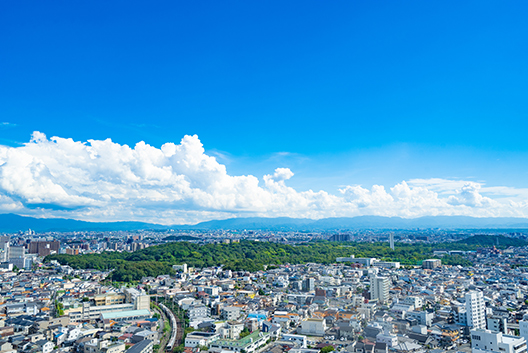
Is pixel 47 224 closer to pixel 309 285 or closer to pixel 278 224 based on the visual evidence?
pixel 278 224

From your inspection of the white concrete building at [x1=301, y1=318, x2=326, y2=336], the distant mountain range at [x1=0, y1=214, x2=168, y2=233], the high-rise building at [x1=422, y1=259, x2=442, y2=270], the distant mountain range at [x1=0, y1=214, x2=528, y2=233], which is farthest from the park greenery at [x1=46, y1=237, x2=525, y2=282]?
the distant mountain range at [x1=0, y1=214, x2=168, y2=233]

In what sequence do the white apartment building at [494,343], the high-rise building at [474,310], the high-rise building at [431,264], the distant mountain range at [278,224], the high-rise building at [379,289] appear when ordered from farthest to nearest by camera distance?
the distant mountain range at [278,224], the high-rise building at [431,264], the high-rise building at [379,289], the high-rise building at [474,310], the white apartment building at [494,343]

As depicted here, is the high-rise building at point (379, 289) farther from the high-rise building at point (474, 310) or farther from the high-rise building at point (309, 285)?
the high-rise building at point (474, 310)

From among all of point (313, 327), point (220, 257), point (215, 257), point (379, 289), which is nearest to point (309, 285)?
point (379, 289)

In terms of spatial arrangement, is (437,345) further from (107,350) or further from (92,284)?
(92,284)

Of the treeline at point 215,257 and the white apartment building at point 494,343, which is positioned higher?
the white apartment building at point 494,343

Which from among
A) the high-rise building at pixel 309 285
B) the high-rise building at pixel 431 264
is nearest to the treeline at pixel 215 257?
the high-rise building at pixel 431 264
